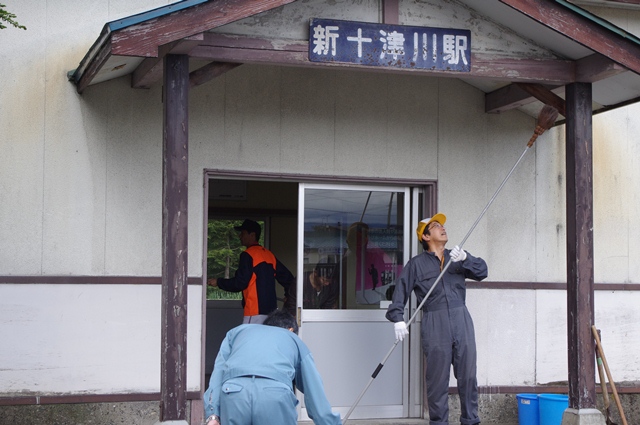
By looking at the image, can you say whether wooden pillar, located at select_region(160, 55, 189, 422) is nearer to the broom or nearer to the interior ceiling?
the interior ceiling

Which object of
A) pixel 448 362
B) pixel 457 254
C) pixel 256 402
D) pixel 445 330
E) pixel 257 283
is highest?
pixel 457 254

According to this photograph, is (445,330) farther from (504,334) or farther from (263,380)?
(263,380)

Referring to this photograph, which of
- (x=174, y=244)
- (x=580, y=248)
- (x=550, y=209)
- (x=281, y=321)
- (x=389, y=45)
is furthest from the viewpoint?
(x=550, y=209)

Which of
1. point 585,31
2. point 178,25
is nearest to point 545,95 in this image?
point 585,31

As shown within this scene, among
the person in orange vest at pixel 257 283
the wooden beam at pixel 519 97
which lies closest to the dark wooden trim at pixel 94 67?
the person in orange vest at pixel 257 283

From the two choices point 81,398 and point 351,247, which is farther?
point 351,247

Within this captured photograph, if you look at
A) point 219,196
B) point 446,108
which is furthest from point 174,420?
point 219,196

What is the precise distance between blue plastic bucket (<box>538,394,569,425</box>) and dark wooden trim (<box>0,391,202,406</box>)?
2966 mm

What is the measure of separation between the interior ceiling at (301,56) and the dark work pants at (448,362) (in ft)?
6.44

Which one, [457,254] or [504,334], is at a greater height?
[457,254]

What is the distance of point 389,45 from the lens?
694 cm

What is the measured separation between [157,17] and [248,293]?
3.04m

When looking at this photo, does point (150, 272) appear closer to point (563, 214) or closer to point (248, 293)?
point (248, 293)

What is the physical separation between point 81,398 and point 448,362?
9.74 feet
